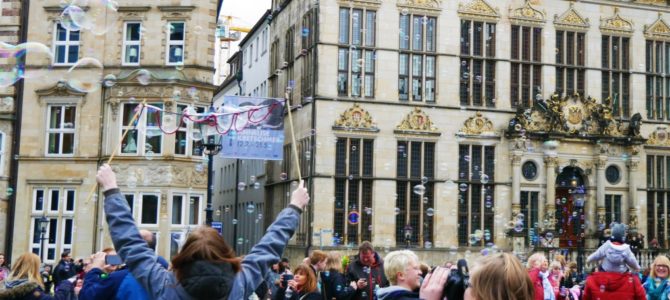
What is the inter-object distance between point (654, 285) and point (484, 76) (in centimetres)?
2428

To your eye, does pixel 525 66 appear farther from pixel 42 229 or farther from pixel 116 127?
pixel 42 229

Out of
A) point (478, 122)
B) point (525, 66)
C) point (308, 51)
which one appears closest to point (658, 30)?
point (525, 66)

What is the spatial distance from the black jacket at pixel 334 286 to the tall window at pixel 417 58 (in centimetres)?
2419

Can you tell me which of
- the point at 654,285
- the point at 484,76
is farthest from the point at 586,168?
the point at 654,285

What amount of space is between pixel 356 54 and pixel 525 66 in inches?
303

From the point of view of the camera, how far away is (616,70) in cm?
3750

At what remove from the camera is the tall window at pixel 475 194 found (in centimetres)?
3488

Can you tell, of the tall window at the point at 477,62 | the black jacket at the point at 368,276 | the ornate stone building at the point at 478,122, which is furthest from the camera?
the tall window at the point at 477,62

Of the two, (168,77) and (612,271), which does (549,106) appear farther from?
(612,271)

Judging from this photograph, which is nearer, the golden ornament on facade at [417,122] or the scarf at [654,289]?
the scarf at [654,289]

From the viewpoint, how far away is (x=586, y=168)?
3619cm

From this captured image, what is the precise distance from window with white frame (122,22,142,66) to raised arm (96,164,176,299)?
2633cm

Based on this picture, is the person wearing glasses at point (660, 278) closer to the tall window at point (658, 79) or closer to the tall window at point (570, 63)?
the tall window at point (570, 63)

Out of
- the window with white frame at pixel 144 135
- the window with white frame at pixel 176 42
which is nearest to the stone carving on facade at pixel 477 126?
the window with white frame at pixel 176 42
